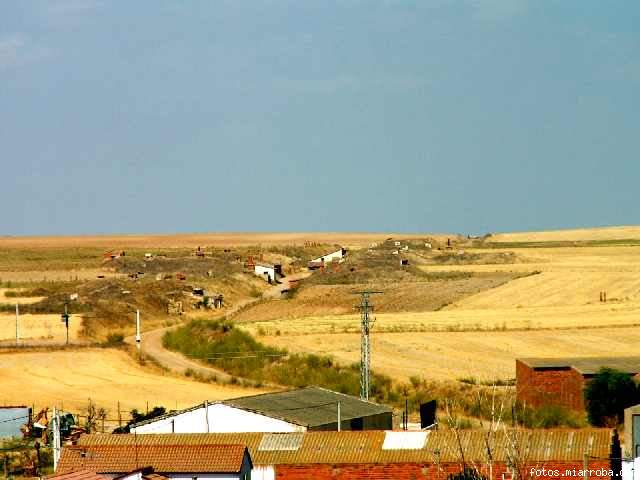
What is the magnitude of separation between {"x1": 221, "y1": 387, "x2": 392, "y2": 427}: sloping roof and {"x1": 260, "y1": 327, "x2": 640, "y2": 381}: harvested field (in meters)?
13.1

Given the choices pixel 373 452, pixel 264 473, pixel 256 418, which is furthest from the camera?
pixel 256 418

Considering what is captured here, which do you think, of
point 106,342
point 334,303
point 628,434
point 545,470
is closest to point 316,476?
point 545,470

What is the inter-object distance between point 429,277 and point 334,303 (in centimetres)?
2470

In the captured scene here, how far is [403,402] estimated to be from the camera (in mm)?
44562

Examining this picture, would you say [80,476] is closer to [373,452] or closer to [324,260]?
[373,452]

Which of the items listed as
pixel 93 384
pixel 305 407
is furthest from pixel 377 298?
pixel 305 407

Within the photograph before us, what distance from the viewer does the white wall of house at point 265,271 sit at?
116 metres

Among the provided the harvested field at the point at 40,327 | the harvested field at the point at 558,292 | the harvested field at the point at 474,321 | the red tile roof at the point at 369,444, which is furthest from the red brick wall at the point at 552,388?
the harvested field at the point at 558,292

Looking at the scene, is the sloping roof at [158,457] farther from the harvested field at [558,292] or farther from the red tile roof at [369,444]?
the harvested field at [558,292]

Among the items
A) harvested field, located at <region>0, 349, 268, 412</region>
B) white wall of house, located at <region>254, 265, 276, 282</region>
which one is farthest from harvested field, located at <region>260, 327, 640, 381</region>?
white wall of house, located at <region>254, 265, 276, 282</region>

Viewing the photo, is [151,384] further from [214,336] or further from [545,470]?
[545,470]

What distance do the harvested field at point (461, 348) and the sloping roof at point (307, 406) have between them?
43.1 feet

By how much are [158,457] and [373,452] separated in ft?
13.6

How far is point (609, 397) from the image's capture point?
39.8 meters
